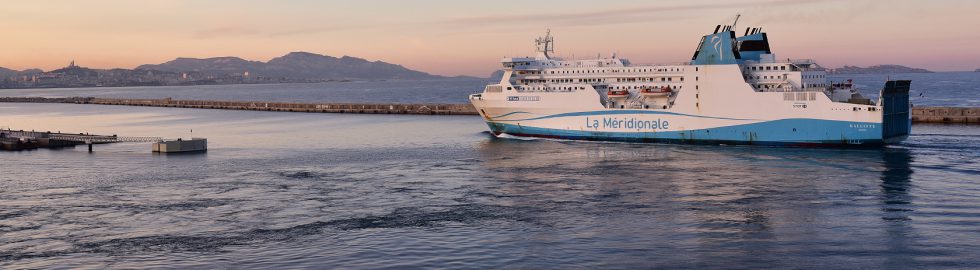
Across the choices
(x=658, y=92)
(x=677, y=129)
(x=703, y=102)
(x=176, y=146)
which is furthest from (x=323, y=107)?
Result: (x=703, y=102)

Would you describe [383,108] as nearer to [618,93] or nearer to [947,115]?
[618,93]

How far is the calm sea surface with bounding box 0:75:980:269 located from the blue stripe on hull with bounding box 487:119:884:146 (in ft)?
2.11

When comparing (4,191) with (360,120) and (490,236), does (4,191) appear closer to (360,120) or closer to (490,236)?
(490,236)

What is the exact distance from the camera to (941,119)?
2468 inches

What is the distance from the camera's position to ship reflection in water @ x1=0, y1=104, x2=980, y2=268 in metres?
20.5

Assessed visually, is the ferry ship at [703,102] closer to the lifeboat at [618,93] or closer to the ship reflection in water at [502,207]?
the lifeboat at [618,93]

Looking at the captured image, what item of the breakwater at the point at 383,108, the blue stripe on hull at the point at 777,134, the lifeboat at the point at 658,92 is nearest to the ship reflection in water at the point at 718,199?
the blue stripe on hull at the point at 777,134

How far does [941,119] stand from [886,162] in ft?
96.1

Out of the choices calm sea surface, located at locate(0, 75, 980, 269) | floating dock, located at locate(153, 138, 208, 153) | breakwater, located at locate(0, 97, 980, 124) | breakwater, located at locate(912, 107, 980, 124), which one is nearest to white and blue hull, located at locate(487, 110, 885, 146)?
calm sea surface, located at locate(0, 75, 980, 269)

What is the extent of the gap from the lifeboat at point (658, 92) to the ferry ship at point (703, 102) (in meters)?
0.06

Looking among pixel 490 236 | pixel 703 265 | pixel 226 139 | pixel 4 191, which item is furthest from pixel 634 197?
pixel 226 139

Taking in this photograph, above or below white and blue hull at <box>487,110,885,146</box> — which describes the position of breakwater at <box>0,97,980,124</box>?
above

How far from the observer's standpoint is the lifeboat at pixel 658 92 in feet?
158

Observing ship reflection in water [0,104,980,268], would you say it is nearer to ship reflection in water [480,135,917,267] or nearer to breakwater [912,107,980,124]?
ship reflection in water [480,135,917,267]
